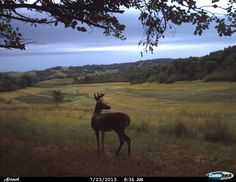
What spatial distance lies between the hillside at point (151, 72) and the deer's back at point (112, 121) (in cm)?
2644

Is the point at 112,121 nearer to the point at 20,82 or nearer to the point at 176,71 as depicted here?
the point at 20,82

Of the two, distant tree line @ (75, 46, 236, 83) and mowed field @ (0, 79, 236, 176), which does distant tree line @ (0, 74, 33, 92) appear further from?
mowed field @ (0, 79, 236, 176)

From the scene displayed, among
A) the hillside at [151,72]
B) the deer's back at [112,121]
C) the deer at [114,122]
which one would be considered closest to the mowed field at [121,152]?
the deer at [114,122]

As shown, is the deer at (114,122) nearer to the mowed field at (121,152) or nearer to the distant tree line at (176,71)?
the mowed field at (121,152)

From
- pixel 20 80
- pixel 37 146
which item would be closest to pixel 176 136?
pixel 37 146

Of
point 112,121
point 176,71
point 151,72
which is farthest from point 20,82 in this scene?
point 176,71

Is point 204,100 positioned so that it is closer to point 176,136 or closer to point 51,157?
point 176,136

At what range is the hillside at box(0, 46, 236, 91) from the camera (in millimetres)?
47503

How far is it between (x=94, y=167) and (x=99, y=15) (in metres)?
4.26

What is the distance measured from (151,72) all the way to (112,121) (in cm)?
4780

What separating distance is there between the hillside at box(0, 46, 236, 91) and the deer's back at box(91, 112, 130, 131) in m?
26.4

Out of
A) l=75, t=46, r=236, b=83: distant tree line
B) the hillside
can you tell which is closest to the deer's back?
the hillside

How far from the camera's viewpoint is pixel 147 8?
11.4 metres

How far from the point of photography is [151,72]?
58906mm
